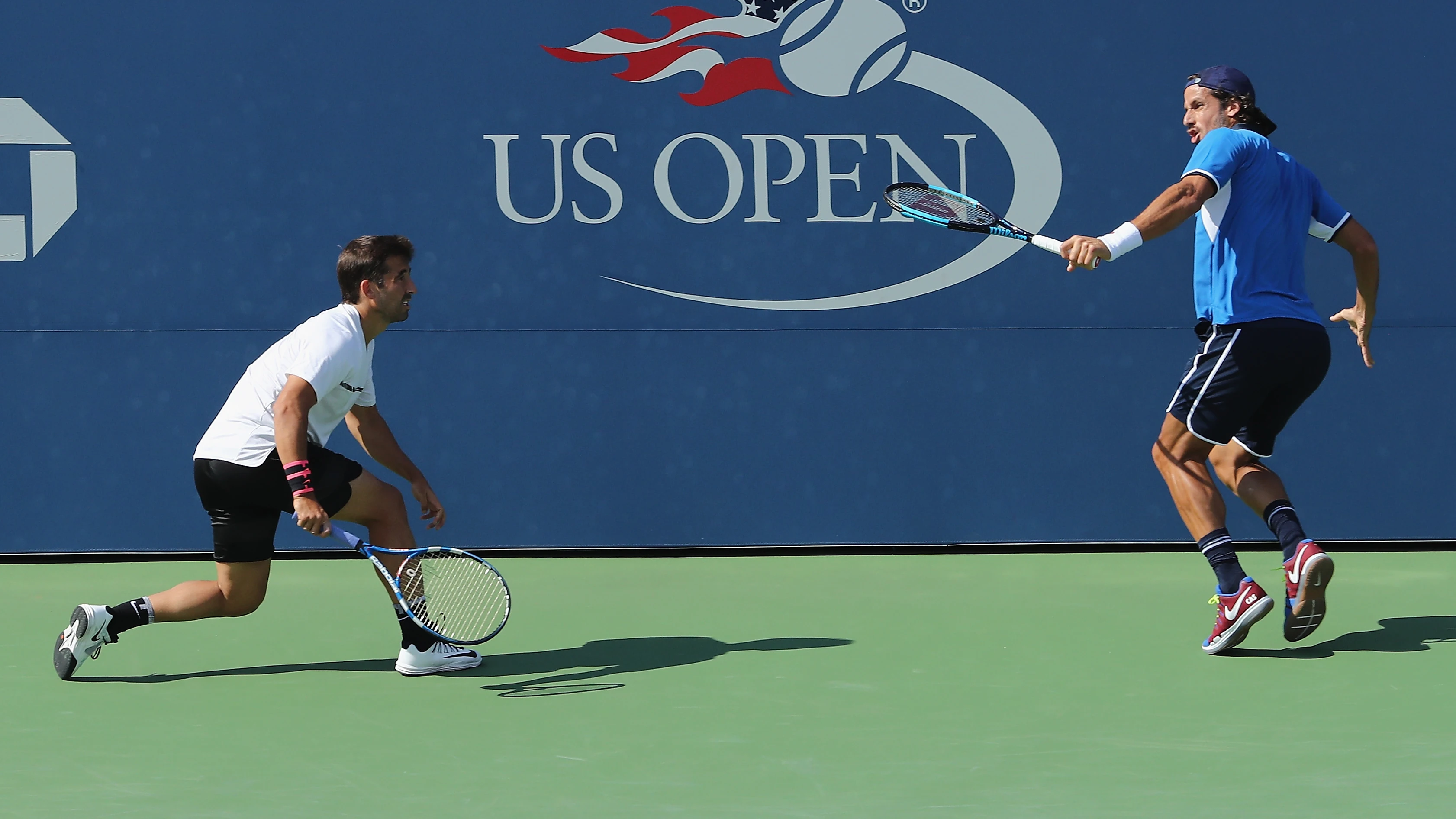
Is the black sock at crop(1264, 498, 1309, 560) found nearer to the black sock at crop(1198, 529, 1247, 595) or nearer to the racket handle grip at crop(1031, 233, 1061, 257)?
the black sock at crop(1198, 529, 1247, 595)

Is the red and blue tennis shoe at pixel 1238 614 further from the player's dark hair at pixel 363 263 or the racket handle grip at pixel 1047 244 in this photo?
the player's dark hair at pixel 363 263

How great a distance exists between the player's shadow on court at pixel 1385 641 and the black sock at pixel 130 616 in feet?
10.1

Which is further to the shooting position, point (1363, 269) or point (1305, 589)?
point (1363, 269)

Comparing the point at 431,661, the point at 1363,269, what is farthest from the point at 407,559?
the point at 1363,269

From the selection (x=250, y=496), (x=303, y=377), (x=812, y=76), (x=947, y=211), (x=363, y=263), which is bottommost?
(x=250, y=496)

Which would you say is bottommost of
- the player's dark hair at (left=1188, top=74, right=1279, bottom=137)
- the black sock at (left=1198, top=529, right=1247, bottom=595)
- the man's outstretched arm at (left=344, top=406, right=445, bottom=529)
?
the black sock at (left=1198, top=529, right=1247, bottom=595)

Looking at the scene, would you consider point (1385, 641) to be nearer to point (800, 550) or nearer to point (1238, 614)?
point (1238, 614)

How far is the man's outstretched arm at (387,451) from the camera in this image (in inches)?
172

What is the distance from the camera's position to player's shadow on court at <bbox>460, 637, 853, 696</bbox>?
405 centimetres

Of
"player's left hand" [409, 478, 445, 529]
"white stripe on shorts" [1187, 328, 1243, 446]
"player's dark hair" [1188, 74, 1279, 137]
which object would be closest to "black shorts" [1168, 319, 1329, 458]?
"white stripe on shorts" [1187, 328, 1243, 446]

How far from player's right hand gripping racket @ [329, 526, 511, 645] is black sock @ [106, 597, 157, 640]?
0.63 meters

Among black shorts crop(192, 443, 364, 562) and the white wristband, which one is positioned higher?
the white wristband

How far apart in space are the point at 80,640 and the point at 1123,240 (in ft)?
10.1

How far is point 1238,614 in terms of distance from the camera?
13.9 feet
